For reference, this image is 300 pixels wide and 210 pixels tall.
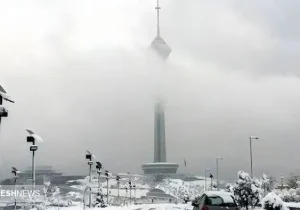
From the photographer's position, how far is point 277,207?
2948 cm

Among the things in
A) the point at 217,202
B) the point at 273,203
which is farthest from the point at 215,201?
the point at 273,203

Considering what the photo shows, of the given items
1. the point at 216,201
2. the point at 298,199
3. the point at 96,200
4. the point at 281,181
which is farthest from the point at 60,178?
the point at 216,201

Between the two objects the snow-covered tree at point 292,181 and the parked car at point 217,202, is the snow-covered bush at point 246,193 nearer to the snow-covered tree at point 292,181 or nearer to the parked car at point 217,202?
the parked car at point 217,202

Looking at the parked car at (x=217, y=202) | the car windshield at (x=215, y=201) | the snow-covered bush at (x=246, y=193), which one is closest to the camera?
the parked car at (x=217, y=202)

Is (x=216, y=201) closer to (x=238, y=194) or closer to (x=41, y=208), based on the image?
(x=238, y=194)

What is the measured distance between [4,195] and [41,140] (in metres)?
4.27

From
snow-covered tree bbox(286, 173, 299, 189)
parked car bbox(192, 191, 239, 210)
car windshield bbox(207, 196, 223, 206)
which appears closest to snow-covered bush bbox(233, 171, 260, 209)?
parked car bbox(192, 191, 239, 210)

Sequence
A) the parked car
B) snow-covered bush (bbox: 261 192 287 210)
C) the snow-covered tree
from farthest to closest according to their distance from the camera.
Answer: the snow-covered tree < snow-covered bush (bbox: 261 192 287 210) < the parked car

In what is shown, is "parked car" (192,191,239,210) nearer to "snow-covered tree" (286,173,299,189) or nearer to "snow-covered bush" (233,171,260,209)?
"snow-covered bush" (233,171,260,209)

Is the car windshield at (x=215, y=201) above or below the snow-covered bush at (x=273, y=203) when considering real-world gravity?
above

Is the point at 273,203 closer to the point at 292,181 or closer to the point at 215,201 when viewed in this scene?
the point at 215,201

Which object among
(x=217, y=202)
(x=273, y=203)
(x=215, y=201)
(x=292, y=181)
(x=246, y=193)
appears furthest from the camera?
(x=292, y=181)

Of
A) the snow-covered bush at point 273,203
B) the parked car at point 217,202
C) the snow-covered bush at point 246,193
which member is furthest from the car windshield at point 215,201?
the snow-covered bush at point 246,193

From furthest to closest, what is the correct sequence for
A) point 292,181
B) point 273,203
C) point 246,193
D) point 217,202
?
point 292,181, point 246,193, point 273,203, point 217,202
